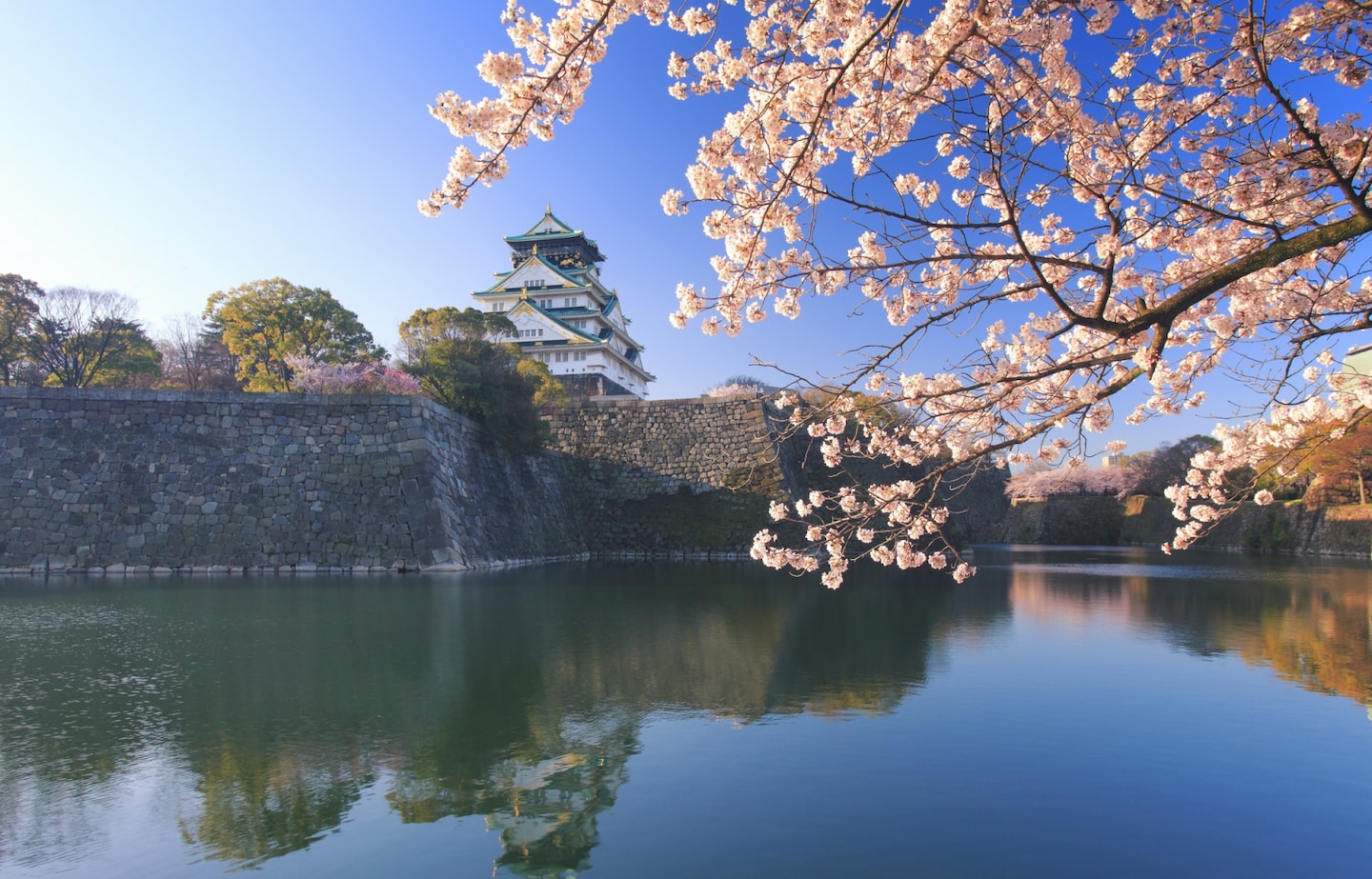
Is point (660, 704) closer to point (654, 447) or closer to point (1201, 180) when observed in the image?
point (1201, 180)

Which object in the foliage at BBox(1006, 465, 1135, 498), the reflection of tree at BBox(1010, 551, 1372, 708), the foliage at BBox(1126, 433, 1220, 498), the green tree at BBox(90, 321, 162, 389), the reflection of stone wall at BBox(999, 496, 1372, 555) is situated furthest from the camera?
the foliage at BBox(1006, 465, 1135, 498)

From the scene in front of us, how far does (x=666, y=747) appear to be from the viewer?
4090 mm

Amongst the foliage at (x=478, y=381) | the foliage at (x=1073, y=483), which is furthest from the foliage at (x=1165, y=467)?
the foliage at (x=478, y=381)

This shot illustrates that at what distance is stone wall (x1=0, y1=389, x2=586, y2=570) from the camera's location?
1358 centimetres

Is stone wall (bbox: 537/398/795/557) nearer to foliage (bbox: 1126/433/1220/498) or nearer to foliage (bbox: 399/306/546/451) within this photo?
foliage (bbox: 399/306/546/451)

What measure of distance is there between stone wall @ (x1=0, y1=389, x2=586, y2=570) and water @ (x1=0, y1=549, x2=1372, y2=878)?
572 centimetres

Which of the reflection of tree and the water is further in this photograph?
the reflection of tree

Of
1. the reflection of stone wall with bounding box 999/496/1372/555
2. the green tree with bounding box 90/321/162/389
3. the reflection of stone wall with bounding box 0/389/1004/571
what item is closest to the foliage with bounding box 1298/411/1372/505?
the reflection of stone wall with bounding box 999/496/1372/555

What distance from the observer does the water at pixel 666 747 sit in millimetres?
2914

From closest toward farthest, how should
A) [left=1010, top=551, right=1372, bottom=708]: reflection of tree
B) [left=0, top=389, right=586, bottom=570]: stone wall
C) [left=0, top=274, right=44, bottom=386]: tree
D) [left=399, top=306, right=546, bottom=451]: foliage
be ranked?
1. [left=1010, top=551, right=1372, bottom=708]: reflection of tree
2. [left=0, top=389, right=586, bottom=570]: stone wall
3. [left=399, top=306, right=546, bottom=451]: foliage
4. [left=0, top=274, right=44, bottom=386]: tree

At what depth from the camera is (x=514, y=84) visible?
3057mm

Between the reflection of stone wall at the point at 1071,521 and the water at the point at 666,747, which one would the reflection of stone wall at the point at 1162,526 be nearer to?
the reflection of stone wall at the point at 1071,521

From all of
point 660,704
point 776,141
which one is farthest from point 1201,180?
point 660,704

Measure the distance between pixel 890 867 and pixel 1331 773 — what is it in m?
2.69
